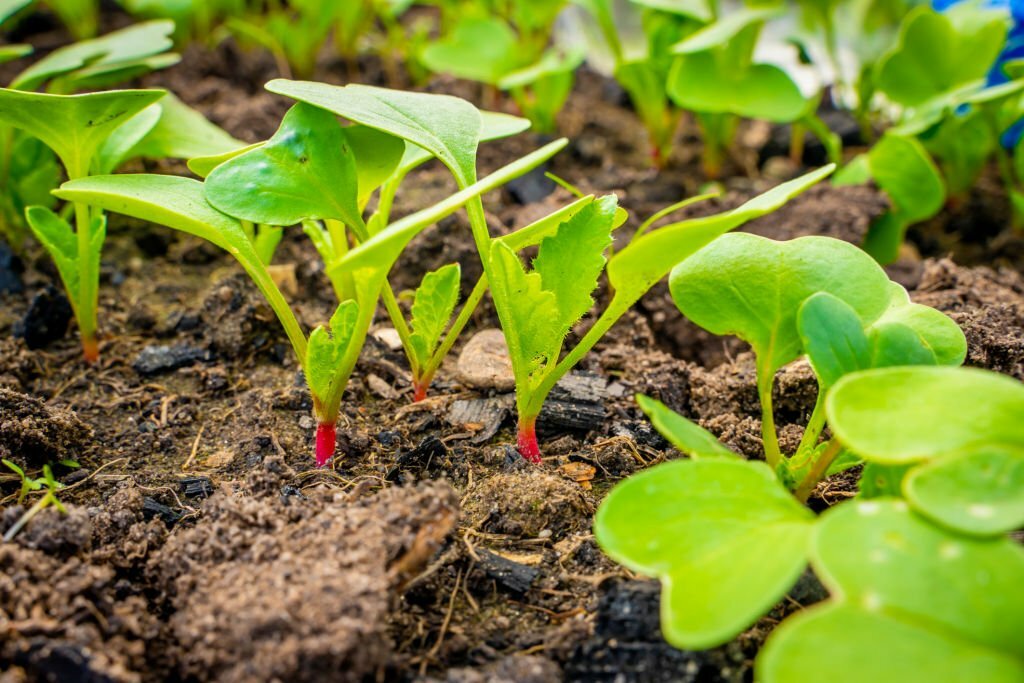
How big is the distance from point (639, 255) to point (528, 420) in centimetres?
31

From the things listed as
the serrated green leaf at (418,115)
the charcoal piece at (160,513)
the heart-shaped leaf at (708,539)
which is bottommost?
the charcoal piece at (160,513)

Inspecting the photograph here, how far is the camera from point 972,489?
0.69m

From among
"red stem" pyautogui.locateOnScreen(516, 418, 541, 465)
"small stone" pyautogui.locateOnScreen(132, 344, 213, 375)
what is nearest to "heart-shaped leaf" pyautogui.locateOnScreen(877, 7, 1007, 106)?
"red stem" pyautogui.locateOnScreen(516, 418, 541, 465)

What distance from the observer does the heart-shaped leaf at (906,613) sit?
2.01ft

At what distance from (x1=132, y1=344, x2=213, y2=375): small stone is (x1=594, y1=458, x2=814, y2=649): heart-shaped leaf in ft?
2.90

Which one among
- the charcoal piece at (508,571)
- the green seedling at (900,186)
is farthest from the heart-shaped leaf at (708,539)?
the green seedling at (900,186)

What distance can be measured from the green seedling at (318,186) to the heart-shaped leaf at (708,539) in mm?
396

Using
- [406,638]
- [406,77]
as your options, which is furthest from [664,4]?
[406,638]

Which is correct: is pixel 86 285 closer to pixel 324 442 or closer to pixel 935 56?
pixel 324 442

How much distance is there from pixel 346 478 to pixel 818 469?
559 mm

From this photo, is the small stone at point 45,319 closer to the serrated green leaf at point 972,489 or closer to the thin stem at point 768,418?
the thin stem at point 768,418

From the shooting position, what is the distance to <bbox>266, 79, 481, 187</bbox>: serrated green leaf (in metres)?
0.97

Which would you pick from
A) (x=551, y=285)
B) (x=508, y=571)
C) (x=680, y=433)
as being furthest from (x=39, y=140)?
(x=680, y=433)

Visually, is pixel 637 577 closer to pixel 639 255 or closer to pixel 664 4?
pixel 639 255
